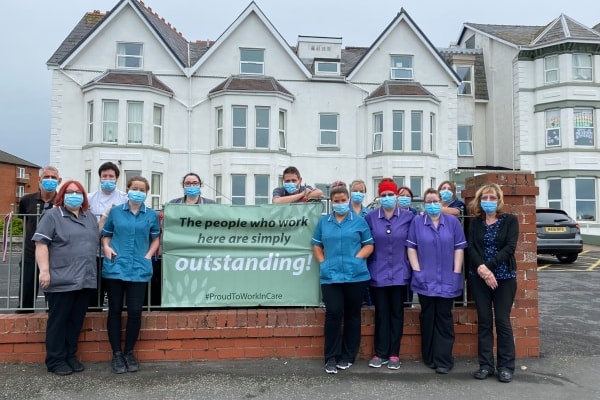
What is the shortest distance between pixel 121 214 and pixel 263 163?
55.4 feet

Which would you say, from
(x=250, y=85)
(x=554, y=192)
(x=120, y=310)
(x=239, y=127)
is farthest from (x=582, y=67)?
(x=120, y=310)

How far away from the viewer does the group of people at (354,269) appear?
4.03 m

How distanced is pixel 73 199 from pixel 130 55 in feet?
64.0

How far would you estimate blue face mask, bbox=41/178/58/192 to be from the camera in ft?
15.4

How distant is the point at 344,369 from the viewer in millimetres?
4230

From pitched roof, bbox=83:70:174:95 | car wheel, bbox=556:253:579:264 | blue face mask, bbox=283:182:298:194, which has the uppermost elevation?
pitched roof, bbox=83:70:174:95

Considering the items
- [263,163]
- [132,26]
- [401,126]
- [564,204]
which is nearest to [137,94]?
[132,26]

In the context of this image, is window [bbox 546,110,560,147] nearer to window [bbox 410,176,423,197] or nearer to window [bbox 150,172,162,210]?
window [bbox 410,176,423,197]

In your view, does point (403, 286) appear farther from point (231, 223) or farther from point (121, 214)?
point (121, 214)

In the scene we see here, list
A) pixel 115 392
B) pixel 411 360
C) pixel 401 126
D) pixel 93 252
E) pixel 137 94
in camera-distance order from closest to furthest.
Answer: pixel 115 392 → pixel 93 252 → pixel 411 360 → pixel 137 94 → pixel 401 126

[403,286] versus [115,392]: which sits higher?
[403,286]

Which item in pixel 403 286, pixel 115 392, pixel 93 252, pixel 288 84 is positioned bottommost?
pixel 115 392

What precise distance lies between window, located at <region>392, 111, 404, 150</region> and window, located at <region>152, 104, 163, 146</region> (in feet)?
35.7


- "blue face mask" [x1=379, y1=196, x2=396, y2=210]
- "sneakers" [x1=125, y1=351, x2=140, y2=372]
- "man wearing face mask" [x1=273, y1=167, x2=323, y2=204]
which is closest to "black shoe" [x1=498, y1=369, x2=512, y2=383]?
"blue face mask" [x1=379, y1=196, x2=396, y2=210]
